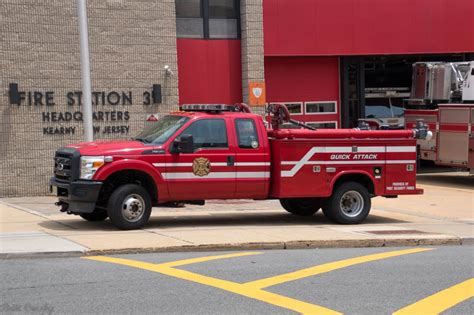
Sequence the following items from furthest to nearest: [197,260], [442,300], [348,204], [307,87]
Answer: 1. [307,87]
2. [348,204]
3. [197,260]
4. [442,300]

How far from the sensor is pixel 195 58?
62.9ft

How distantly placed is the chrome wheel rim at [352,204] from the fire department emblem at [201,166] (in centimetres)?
293

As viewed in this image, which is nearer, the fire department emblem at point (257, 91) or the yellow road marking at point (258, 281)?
the yellow road marking at point (258, 281)

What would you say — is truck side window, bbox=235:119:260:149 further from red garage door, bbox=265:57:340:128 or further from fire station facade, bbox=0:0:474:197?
red garage door, bbox=265:57:340:128

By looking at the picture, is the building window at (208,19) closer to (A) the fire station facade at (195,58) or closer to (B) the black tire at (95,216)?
(A) the fire station facade at (195,58)

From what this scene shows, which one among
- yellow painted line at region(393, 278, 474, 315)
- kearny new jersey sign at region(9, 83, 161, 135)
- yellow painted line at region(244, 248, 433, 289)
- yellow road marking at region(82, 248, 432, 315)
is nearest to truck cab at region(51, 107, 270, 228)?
yellow road marking at region(82, 248, 432, 315)

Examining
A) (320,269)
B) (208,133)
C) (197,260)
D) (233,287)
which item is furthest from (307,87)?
(233,287)

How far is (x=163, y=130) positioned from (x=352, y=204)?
4068 millimetres

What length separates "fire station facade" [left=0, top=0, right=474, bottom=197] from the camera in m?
16.8

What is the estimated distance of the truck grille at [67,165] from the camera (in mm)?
11141

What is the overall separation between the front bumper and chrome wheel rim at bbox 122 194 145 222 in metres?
0.52

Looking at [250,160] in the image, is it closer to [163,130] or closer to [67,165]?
[163,130]

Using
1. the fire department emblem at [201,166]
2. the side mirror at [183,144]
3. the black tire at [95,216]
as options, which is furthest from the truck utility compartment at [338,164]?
the black tire at [95,216]

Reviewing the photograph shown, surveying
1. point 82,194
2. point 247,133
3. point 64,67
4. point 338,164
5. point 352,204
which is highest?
point 64,67
